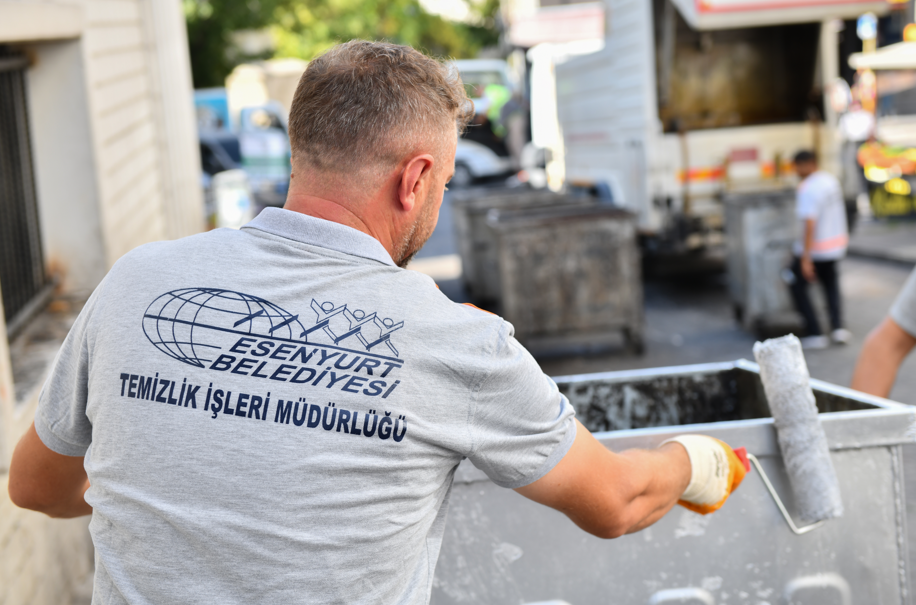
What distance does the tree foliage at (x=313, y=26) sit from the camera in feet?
83.4

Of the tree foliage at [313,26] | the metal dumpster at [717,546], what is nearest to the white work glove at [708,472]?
the metal dumpster at [717,546]

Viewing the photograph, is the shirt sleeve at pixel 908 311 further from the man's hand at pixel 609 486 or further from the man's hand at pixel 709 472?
the man's hand at pixel 609 486

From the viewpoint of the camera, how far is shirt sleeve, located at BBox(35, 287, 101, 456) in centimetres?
164

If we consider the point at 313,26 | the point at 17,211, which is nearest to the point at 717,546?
the point at 17,211

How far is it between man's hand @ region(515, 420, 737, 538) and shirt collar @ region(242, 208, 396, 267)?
0.50 metres

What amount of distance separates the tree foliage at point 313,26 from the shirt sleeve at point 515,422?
19040mm

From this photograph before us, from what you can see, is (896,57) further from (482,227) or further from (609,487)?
(609,487)

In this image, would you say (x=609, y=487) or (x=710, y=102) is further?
(x=710, y=102)

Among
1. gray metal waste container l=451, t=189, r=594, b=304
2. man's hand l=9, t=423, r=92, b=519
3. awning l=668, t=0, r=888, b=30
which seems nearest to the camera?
man's hand l=9, t=423, r=92, b=519

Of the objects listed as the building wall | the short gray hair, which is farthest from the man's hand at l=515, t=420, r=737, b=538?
the building wall

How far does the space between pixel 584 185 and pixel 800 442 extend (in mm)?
11108

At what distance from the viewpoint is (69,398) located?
1.68m

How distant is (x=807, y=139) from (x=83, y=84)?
317 inches

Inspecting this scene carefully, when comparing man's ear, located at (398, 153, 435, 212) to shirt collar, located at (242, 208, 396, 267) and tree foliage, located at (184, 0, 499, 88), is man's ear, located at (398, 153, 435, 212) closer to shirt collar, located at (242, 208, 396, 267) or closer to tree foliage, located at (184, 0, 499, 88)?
shirt collar, located at (242, 208, 396, 267)
